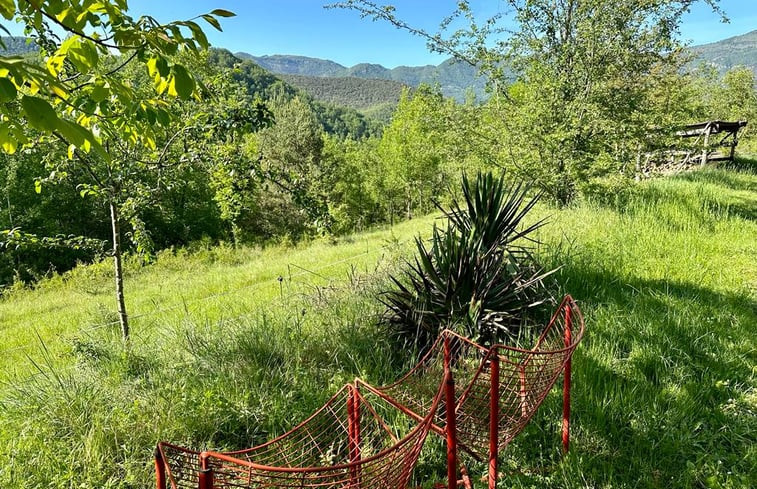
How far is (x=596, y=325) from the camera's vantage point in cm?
369

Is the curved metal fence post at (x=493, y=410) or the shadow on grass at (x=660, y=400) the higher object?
the curved metal fence post at (x=493, y=410)

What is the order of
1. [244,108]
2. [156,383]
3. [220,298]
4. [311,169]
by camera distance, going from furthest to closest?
[311,169] → [220,298] → [244,108] → [156,383]

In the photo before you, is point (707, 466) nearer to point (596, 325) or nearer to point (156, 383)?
point (596, 325)

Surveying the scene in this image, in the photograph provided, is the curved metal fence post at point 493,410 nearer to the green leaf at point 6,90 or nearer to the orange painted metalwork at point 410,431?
the orange painted metalwork at point 410,431

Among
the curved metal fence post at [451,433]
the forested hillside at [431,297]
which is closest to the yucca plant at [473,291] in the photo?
the forested hillside at [431,297]

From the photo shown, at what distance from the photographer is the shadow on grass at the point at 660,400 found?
92.8 inches

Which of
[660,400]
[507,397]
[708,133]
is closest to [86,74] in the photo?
[507,397]

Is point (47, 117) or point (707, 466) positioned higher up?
point (47, 117)

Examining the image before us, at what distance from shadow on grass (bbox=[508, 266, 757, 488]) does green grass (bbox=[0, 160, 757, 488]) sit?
1 cm

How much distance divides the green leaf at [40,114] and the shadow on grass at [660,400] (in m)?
2.62

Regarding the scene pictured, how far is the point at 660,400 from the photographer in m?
2.83

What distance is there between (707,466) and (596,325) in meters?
1.45

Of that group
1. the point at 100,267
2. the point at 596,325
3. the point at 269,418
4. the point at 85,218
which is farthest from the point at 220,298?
the point at 85,218

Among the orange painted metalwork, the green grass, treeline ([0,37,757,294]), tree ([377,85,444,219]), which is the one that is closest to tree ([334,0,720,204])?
treeline ([0,37,757,294])
